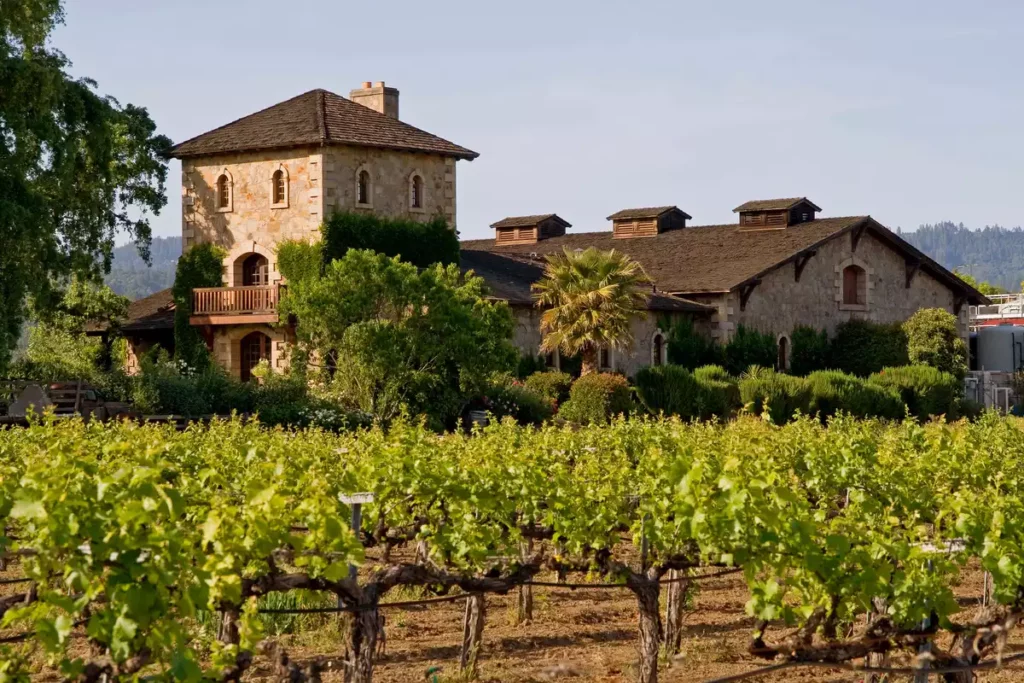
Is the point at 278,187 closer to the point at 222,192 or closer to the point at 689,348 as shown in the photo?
the point at 222,192

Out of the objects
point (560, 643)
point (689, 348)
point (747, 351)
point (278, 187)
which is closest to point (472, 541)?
point (560, 643)

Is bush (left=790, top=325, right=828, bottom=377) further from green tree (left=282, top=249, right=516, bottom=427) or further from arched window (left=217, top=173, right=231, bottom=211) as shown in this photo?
arched window (left=217, top=173, right=231, bottom=211)

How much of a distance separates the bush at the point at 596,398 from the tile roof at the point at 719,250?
704cm

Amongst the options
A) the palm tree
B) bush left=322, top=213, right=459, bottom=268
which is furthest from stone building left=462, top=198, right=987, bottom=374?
bush left=322, top=213, right=459, bottom=268

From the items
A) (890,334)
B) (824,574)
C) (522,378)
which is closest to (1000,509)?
(824,574)

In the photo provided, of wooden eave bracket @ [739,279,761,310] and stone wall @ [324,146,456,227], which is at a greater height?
stone wall @ [324,146,456,227]

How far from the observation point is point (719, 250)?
4497 cm

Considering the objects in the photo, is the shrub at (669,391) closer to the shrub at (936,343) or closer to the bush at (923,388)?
the bush at (923,388)

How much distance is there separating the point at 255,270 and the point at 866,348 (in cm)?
1823

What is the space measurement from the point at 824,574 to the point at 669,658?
4022mm

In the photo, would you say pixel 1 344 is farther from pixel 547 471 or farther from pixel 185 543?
pixel 185 543

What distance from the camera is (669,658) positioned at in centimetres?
1223

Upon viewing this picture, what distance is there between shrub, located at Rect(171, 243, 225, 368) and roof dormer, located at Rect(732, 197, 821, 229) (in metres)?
17.8

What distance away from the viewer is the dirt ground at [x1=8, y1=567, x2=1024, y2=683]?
11711 millimetres
